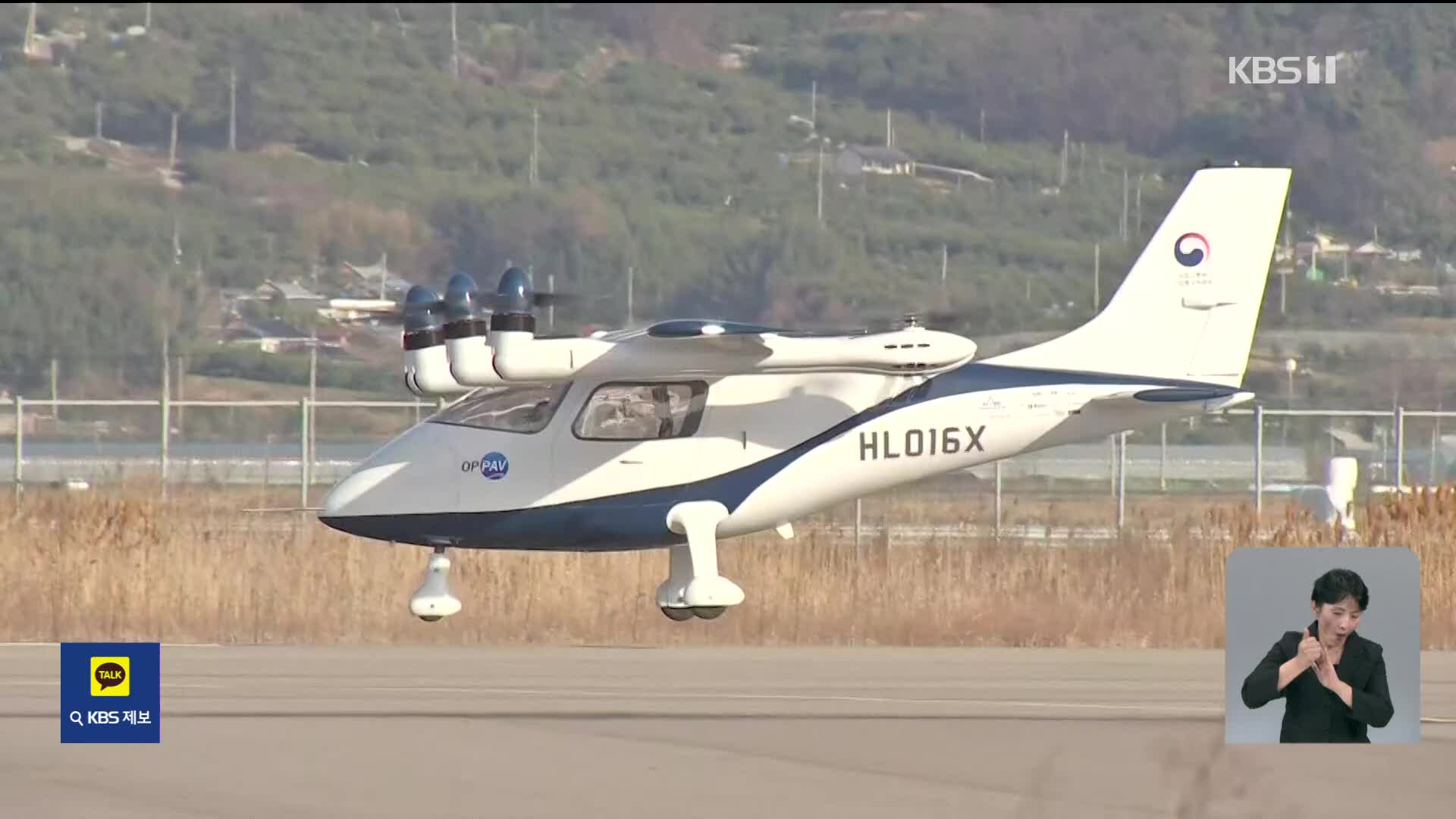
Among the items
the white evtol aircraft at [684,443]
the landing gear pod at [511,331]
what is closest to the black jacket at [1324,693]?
the white evtol aircraft at [684,443]

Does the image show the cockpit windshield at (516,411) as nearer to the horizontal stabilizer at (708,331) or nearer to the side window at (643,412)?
the side window at (643,412)

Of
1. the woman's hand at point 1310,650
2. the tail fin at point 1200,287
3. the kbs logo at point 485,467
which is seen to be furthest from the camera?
the tail fin at point 1200,287

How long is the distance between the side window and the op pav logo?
7.97 meters

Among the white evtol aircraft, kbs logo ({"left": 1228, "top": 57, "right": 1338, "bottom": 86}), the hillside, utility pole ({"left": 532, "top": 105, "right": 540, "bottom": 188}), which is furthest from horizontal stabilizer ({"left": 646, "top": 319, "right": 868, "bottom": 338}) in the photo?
utility pole ({"left": 532, "top": 105, "right": 540, "bottom": 188})

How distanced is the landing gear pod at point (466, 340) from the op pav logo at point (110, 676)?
21.7 feet

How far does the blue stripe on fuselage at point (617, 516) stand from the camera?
2231 cm

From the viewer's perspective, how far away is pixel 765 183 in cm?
10462

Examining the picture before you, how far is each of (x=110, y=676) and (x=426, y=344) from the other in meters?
7.68

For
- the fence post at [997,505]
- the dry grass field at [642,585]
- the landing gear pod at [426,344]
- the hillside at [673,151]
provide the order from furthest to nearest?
the hillside at [673,151]
the fence post at [997,505]
the dry grass field at [642,585]
the landing gear pod at [426,344]

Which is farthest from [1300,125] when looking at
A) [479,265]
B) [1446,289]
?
[479,265]

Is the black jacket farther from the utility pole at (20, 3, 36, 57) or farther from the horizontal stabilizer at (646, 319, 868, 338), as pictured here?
the utility pole at (20, 3, 36, 57)

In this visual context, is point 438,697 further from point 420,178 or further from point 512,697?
point 420,178

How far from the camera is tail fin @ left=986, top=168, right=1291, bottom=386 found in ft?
77.9

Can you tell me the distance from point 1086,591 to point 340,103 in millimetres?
89927
